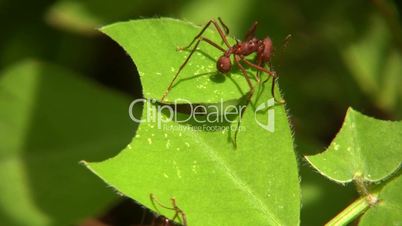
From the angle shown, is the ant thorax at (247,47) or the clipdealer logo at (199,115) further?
the ant thorax at (247,47)

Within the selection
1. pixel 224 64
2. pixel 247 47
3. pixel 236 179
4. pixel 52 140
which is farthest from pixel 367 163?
pixel 52 140

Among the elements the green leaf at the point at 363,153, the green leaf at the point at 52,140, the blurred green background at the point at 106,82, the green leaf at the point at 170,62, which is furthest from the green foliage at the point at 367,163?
the green leaf at the point at 52,140

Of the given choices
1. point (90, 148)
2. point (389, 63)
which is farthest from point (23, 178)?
point (389, 63)

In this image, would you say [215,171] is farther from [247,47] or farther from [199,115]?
[247,47]

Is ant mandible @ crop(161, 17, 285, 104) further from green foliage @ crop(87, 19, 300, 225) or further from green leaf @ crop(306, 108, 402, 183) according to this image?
green leaf @ crop(306, 108, 402, 183)

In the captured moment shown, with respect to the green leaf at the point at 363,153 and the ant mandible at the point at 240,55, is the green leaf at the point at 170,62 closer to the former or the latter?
the ant mandible at the point at 240,55

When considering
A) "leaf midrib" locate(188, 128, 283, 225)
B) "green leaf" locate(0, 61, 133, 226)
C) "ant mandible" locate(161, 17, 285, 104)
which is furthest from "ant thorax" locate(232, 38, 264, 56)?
"green leaf" locate(0, 61, 133, 226)
